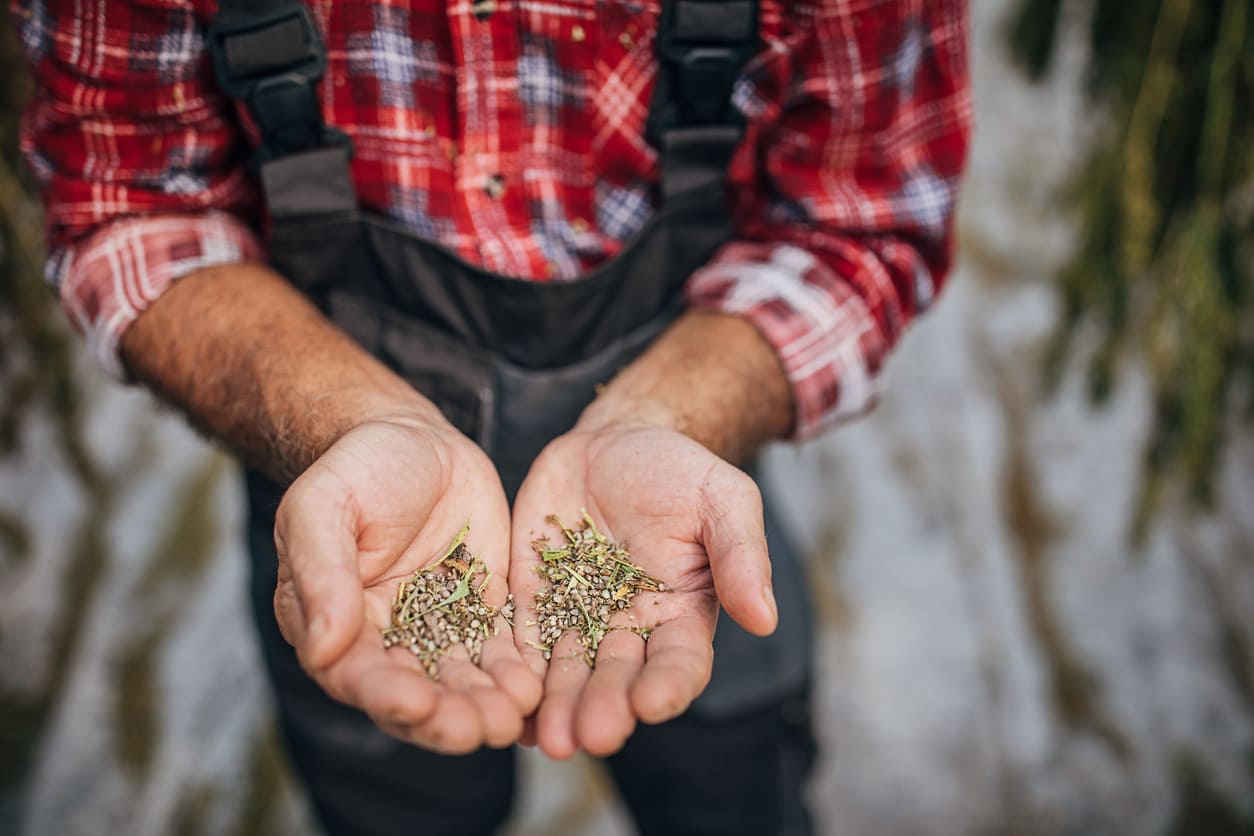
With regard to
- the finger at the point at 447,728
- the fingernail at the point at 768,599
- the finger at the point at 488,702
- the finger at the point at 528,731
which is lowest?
the finger at the point at 528,731

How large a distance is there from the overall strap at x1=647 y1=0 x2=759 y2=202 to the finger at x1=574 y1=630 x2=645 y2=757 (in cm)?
72

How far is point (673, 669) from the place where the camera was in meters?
0.98

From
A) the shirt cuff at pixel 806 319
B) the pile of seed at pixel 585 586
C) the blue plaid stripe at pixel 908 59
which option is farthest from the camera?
the shirt cuff at pixel 806 319

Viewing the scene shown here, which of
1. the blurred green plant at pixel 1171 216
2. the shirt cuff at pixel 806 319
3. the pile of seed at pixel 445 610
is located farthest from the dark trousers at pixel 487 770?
the blurred green plant at pixel 1171 216

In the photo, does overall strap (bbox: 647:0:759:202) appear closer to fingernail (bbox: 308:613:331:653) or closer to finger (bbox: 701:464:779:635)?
finger (bbox: 701:464:779:635)

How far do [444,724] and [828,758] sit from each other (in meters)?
1.67

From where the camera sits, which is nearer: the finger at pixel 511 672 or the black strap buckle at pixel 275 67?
the finger at pixel 511 672

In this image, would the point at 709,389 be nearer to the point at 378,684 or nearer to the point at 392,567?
the point at 392,567

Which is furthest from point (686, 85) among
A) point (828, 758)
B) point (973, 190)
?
point (973, 190)

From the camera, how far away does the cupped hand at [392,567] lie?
0.91 m

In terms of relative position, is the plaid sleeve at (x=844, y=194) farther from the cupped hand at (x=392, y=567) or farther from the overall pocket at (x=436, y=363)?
the cupped hand at (x=392, y=567)

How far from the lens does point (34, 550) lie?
A: 2.39m

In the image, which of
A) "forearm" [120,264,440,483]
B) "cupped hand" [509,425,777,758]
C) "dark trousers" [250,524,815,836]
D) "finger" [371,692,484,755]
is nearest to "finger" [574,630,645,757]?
"cupped hand" [509,425,777,758]

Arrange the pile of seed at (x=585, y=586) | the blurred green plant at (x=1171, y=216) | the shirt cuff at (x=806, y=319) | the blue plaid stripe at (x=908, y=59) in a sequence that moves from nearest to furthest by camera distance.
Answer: the pile of seed at (x=585, y=586) → the blue plaid stripe at (x=908, y=59) → the shirt cuff at (x=806, y=319) → the blurred green plant at (x=1171, y=216)
